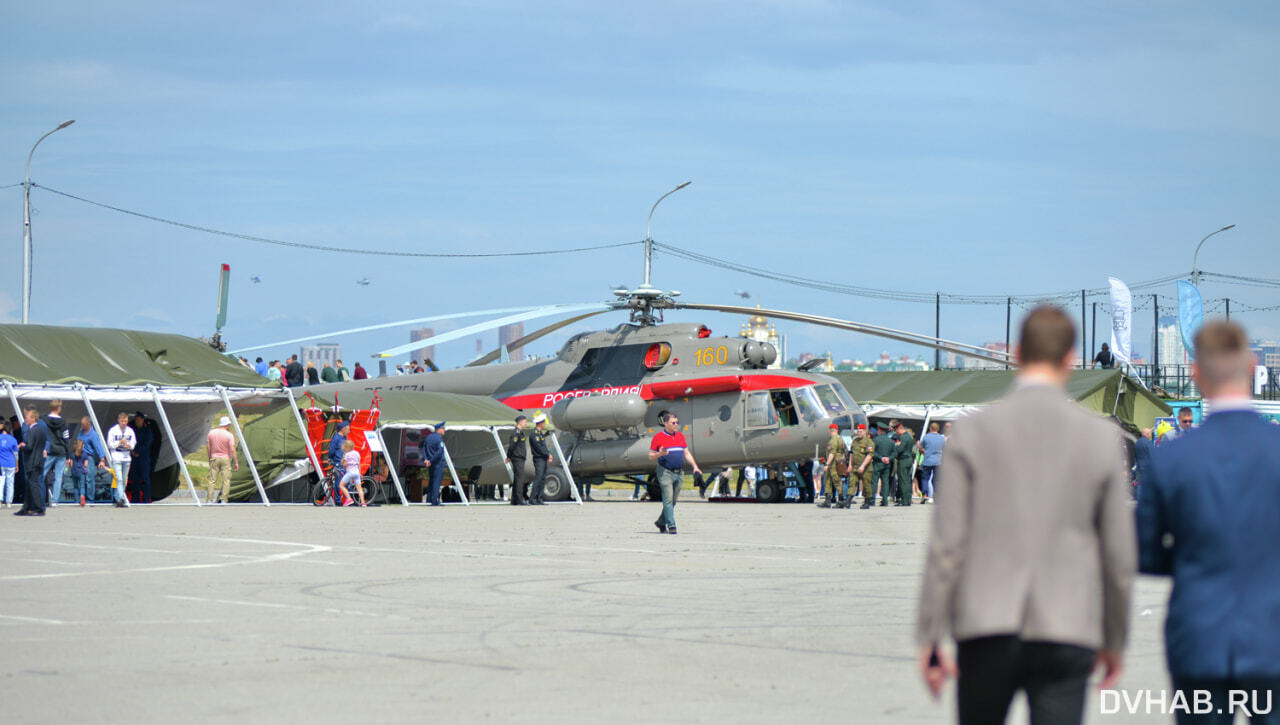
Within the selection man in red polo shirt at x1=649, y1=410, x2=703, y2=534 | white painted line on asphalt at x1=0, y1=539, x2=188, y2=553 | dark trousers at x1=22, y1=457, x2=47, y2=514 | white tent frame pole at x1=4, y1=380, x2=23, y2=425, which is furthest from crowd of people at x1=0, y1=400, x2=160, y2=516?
man in red polo shirt at x1=649, y1=410, x2=703, y2=534

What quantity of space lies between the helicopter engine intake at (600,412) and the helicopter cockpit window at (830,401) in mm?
3768

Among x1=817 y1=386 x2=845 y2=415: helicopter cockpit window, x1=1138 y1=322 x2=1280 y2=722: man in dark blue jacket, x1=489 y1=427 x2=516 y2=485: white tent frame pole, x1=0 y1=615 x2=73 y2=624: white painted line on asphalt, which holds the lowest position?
x1=489 y1=427 x2=516 y2=485: white tent frame pole

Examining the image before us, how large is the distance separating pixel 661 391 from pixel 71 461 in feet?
38.7

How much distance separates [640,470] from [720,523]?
9223mm

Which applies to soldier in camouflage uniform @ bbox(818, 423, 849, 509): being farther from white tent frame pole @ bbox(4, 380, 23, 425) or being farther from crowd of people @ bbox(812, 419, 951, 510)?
white tent frame pole @ bbox(4, 380, 23, 425)

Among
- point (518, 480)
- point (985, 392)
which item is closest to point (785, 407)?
point (518, 480)

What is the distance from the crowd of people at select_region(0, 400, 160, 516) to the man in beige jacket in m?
18.5

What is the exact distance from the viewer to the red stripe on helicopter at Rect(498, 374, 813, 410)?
2867 cm

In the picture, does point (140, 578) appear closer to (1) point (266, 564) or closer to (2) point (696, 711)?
(1) point (266, 564)

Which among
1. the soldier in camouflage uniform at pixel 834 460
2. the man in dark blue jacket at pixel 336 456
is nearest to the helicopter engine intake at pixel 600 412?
the soldier in camouflage uniform at pixel 834 460

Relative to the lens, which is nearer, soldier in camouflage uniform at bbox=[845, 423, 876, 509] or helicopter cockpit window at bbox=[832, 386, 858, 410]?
soldier in camouflage uniform at bbox=[845, 423, 876, 509]

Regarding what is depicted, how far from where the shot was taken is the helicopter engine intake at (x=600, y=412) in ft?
96.1

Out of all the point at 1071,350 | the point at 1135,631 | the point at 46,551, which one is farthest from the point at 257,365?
the point at 1071,350

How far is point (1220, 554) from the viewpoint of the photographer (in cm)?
405
